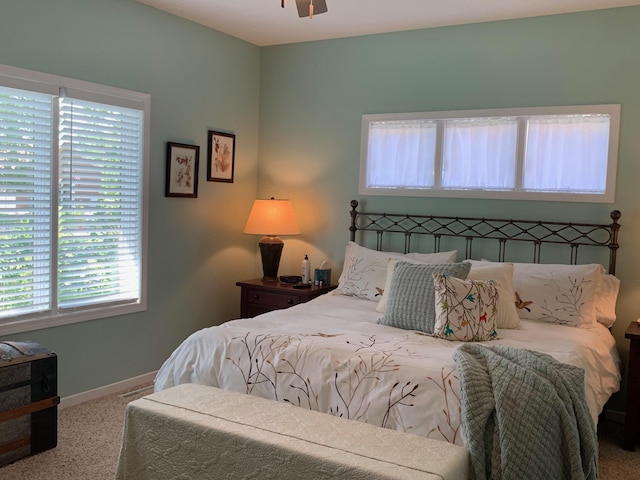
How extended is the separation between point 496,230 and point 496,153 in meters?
0.55

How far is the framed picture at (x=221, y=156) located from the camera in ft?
15.9

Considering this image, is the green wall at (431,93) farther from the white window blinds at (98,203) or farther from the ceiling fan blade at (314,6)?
the ceiling fan blade at (314,6)

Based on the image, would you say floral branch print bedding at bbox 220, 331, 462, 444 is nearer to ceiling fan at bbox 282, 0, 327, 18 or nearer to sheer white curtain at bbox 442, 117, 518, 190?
ceiling fan at bbox 282, 0, 327, 18

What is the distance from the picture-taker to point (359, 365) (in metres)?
2.64

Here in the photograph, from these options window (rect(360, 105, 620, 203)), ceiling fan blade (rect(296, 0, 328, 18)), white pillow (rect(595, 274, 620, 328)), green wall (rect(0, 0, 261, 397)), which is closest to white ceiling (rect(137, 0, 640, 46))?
green wall (rect(0, 0, 261, 397))

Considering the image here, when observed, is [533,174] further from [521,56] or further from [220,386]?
[220,386]

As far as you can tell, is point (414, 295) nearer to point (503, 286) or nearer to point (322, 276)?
point (503, 286)

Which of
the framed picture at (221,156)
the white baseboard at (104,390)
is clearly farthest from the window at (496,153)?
the white baseboard at (104,390)

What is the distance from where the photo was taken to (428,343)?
298cm

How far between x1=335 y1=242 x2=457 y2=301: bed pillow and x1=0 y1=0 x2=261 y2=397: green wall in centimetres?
119

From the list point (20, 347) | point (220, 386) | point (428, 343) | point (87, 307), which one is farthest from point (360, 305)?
point (20, 347)

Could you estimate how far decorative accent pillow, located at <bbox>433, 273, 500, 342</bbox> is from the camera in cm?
309

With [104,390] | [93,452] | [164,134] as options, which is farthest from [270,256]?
[93,452]

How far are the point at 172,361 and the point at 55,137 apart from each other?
1616mm
